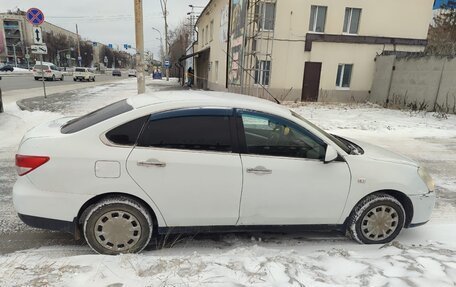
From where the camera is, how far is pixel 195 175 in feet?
9.92

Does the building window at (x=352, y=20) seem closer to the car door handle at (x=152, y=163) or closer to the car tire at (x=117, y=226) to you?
the car door handle at (x=152, y=163)

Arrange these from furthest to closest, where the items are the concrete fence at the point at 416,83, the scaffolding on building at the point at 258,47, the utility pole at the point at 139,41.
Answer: the scaffolding on building at the point at 258,47 < the concrete fence at the point at 416,83 < the utility pole at the point at 139,41

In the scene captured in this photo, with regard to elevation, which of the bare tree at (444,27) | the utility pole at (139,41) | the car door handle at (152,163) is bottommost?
the car door handle at (152,163)

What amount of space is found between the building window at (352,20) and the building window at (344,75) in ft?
6.46

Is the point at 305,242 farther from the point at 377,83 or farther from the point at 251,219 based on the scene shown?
the point at 377,83

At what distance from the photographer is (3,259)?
2986 millimetres

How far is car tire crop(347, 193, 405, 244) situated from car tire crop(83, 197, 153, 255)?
2.16 metres

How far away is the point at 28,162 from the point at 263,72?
16.2 metres

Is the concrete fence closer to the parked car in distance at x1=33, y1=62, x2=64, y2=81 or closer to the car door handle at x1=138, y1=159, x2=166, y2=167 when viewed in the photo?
the car door handle at x1=138, y1=159, x2=166, y2=167

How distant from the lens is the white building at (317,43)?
1738 cm

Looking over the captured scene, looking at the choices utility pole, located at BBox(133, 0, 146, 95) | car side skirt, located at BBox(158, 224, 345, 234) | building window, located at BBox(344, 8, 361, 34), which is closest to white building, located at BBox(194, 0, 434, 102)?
building window, located at BBox(344, 8, 361, 34)

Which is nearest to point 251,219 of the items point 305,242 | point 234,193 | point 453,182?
point 234,193

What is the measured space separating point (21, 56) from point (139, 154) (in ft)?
366

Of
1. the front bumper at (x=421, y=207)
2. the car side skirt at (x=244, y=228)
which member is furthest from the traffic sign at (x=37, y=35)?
the front bumper at (x=421, y=207)
